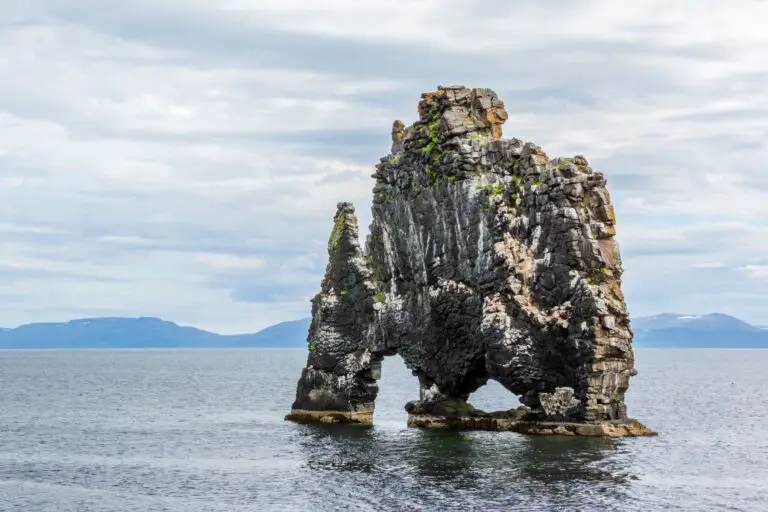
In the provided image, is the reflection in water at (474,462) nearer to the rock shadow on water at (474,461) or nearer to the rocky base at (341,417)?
the rock shadow on water at (474,461)

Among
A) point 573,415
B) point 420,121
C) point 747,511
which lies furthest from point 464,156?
point 747,511

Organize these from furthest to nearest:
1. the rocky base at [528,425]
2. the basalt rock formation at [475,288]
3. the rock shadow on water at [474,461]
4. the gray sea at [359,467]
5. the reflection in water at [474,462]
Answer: the basalt rock formation at [475,288] < the rocky base at [528,425] < the rock shadow on water at [474,461] < the reflection in water at [474,462] < the gray sea at [359,467]

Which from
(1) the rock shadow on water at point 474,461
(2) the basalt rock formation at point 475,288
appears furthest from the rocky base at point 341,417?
(1) the rock shadow on water at point 474,461

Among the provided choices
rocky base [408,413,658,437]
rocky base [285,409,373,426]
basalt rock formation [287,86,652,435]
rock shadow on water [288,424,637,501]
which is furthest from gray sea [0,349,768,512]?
basalt rock formation [287,86,652,435]

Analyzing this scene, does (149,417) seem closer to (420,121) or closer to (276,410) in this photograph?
(276,410)

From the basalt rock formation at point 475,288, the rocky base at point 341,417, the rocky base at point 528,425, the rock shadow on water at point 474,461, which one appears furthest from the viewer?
the rocky base at point 341,417

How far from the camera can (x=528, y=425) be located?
317ft

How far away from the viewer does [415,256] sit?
10762cm

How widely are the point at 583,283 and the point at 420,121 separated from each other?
25.3m

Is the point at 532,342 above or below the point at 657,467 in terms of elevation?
above

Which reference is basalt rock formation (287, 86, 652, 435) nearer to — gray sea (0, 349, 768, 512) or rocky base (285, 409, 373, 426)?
rocky base (285, 409, 373, 426)

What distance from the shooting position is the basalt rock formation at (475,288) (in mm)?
93188

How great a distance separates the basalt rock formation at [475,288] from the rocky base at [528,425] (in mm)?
146

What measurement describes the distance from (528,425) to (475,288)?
13.5 metres
